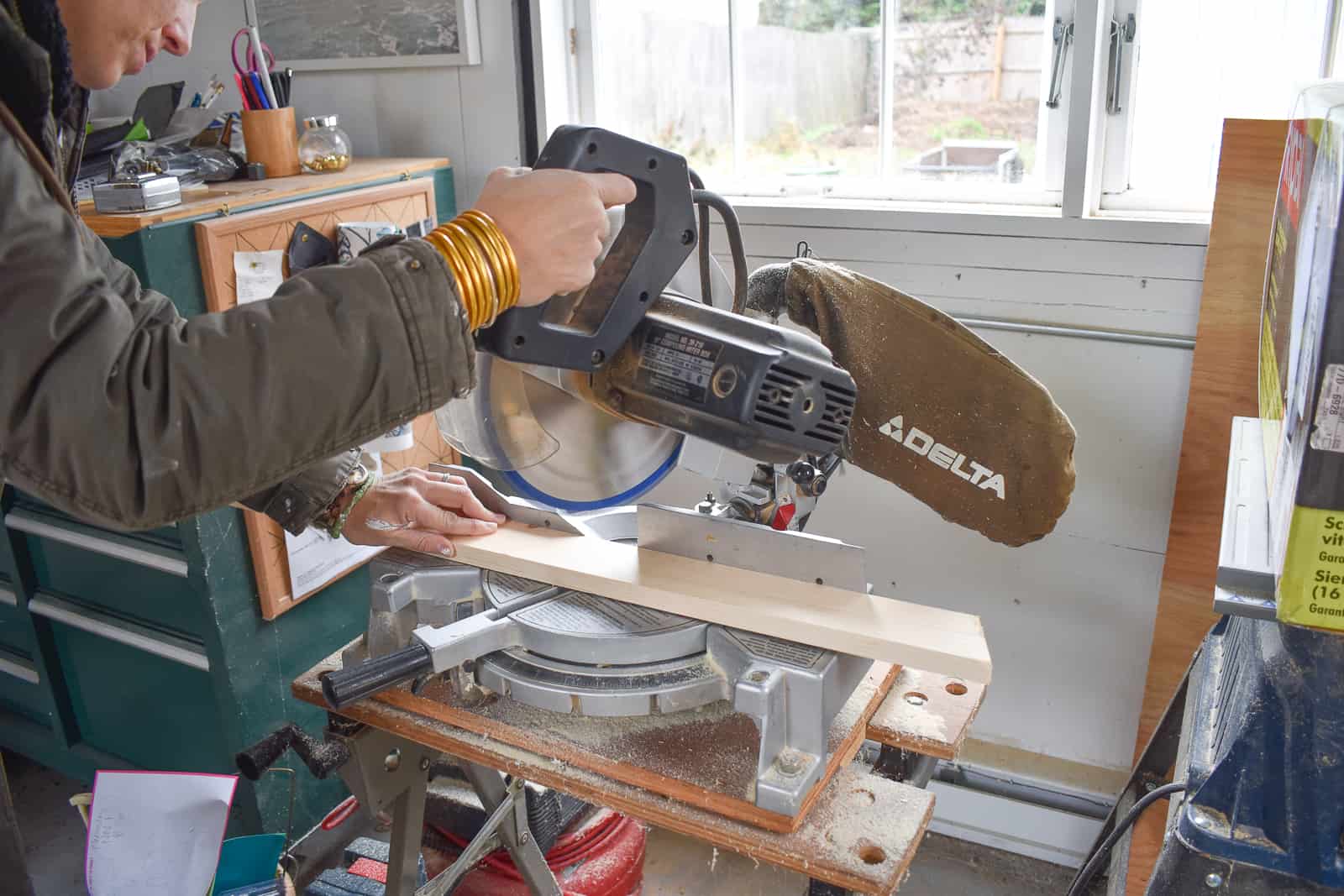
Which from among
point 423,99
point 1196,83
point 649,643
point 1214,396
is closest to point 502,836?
point 649,643

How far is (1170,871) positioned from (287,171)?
5.88ft

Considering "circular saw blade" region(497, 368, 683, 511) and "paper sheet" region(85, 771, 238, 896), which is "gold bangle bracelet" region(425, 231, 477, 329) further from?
"paper sheet" region(85, 771, 238, 896)

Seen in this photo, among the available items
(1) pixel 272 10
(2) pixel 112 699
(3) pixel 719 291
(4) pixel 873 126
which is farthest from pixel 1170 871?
(1) pixel 272 10

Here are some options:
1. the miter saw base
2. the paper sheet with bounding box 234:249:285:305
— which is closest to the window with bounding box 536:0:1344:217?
the paper sheet with bounding box 234:249:285:305

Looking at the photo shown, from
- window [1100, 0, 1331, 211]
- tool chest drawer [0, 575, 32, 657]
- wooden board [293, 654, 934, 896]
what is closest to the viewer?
wooden board [293, 654, 934, 896]

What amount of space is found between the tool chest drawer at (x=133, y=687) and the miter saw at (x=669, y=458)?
908 mm

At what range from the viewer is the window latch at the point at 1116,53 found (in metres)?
1.70

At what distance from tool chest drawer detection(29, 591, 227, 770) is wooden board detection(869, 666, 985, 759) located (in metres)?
1.31

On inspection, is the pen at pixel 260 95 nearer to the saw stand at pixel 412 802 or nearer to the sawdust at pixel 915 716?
the saw stand at pixel 412 802

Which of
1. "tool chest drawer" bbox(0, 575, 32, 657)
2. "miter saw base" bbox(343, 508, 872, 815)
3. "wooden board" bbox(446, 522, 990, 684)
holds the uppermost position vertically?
"wooden board" bbox(446, 522, 990, 684)

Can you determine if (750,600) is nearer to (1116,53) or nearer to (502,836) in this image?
(502,836)

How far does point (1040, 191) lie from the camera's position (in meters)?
1.87

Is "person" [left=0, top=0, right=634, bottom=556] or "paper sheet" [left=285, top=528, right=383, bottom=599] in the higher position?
"person" [left=0, top=0, right=634, bottom=556]

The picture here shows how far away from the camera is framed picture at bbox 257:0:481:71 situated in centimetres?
211
